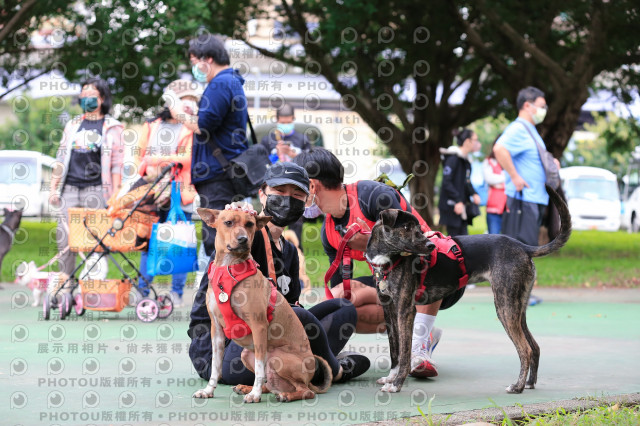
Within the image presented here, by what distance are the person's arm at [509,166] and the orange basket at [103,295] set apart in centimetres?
416

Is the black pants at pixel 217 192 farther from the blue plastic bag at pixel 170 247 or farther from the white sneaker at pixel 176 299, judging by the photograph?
the white sneaker at pixel 176 299

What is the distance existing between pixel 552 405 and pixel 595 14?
15.3 meters

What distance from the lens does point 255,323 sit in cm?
534

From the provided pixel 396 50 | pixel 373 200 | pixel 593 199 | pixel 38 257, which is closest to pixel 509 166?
pixel 373 200

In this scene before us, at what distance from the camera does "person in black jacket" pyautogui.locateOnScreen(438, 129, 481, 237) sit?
44.1ft

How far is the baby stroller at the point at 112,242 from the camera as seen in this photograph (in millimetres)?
9461

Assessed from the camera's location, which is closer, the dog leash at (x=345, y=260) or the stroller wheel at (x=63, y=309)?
the dog leash at (x=345, y=260)

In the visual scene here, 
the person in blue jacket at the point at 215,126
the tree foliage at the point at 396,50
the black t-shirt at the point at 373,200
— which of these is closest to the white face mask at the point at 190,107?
the person in blue jacket at the point at 215,126

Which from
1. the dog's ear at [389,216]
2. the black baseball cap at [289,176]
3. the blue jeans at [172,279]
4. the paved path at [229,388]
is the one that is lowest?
the paved path at [229,388]

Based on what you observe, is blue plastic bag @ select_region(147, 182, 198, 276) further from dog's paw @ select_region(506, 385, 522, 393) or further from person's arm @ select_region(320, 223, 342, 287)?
dog's paw @ select_region(506, 385, 522, 393)

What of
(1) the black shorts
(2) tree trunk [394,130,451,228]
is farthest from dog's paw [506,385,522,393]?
(2) tree trunk [394,130,451,228]

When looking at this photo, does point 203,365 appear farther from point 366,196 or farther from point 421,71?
point 421,71

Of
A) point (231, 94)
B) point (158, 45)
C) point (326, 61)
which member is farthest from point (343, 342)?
point (326, 61)

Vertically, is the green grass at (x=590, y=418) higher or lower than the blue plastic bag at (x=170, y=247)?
lower
